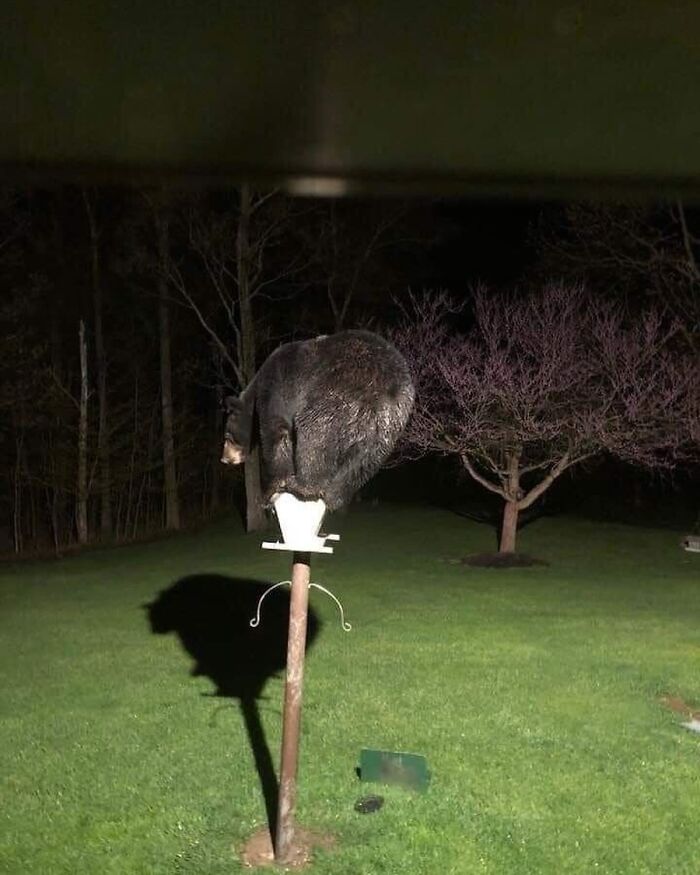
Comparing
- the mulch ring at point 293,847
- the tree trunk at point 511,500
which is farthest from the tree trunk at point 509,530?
the mulch ring at point 293,847

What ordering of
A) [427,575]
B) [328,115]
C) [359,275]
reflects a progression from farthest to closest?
[359,275] → [427,575] → [328,115]

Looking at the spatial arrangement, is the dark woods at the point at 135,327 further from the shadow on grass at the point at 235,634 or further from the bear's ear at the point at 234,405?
the bear's ear at the point at 234,405

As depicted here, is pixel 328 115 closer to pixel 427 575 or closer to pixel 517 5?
pixel 517 5

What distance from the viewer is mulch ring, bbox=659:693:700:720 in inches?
204

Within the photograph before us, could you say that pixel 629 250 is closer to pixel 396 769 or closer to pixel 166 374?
pixel 166 374

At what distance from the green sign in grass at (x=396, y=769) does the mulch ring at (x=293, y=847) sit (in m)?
0.48

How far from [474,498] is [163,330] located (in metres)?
7.55

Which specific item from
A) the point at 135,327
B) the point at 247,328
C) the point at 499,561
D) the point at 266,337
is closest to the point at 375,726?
the point at 499,561

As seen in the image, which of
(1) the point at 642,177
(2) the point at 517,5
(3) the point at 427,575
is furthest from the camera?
(3) the point at 427,575

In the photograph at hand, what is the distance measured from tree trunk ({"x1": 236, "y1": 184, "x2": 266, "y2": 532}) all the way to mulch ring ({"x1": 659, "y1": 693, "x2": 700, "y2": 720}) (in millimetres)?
10046

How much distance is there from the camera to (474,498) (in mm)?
19016

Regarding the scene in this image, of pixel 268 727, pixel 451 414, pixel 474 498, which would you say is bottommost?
pixel 474 498

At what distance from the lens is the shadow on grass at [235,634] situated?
4.85 meters

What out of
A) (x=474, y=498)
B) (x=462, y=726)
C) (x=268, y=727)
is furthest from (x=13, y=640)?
(x=474, y=498)
